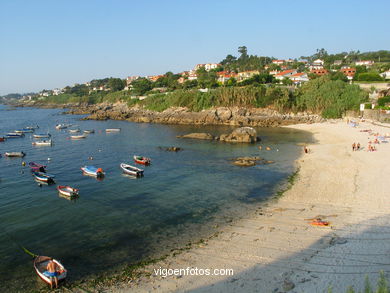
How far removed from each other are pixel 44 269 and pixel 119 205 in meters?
9.55

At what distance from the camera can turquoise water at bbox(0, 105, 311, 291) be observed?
16875mm

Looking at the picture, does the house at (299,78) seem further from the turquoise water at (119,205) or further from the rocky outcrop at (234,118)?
the turquoise water at (119,205)

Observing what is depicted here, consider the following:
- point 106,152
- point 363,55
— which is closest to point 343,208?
point 106,152

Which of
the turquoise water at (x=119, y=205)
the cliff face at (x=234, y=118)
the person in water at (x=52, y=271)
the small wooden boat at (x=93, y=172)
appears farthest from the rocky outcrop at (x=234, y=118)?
the person in water at (x=52, y=271)

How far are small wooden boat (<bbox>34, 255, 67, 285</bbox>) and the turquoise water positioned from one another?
23.7 inches

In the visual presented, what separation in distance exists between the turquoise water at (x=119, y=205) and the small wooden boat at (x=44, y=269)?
60 centimetres

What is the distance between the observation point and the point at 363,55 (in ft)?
576

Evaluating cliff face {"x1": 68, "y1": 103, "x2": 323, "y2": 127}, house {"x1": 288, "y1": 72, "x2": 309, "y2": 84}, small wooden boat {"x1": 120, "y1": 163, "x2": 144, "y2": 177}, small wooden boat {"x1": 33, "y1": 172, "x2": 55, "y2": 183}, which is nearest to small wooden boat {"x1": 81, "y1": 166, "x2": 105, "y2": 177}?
small wooden boat {"x1": 120, "y1": 163, "x2": 144, "y2": 177}

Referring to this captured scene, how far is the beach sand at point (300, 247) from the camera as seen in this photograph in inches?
522

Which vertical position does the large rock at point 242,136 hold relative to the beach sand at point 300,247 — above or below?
above

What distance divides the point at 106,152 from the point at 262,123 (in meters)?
39.9

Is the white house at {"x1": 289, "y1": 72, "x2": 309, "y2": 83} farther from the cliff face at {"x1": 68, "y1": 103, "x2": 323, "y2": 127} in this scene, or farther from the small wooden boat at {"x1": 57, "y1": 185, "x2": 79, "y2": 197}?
the small wooden boat at {"x1": 57, "y1": 185, "x2": 79, "y2": 197}

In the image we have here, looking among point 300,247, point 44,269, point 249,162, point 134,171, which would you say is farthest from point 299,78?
point 44,269

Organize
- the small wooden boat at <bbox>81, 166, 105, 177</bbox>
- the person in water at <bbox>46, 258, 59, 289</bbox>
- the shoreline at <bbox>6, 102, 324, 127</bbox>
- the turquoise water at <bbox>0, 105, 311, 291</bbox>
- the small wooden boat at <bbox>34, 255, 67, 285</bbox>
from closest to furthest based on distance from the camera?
the person in water at <bbox>46, 258, 59, 289</bbox>, the small wooden boat at <bbox>34, 255, 67, 285</bbox>, the turquoise water at <bbox>0, 105, 311, 291</bbox>, the small wooden boat at <bbox>81, 166, 105, 177</bbox>, the shoreline at <bbox>6, 102, 324, 127</bbox>
